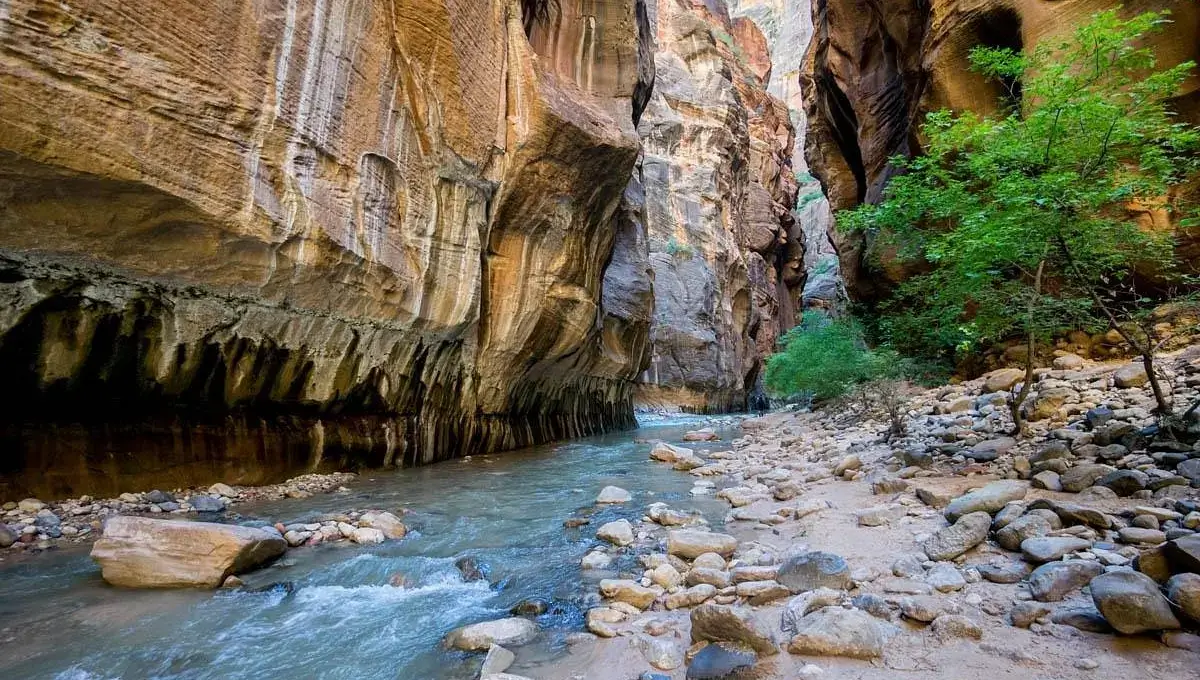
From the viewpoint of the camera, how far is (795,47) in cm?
8075

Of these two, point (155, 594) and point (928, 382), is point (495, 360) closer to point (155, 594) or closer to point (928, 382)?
point (155, 594)

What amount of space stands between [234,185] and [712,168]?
122 ft

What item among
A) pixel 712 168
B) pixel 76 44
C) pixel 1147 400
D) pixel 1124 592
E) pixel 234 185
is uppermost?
pixel 712 168

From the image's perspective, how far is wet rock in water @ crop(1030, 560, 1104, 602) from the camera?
2832 mm

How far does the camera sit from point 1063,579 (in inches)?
113

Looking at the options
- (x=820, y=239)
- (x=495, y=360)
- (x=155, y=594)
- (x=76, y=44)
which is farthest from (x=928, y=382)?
(x=820, y=239)

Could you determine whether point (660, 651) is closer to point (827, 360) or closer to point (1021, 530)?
point (1021, 530)

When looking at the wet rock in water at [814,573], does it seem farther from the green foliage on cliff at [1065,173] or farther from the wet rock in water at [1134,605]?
the green foliage on cliff at [1065,173]

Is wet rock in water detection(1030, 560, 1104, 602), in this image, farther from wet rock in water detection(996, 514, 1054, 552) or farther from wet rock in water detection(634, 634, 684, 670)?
wet rock in water detection(634, 634, 684, 670)

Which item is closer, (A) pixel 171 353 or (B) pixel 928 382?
(A) pixel 171 353

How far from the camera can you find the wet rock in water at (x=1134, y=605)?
233 centimetres

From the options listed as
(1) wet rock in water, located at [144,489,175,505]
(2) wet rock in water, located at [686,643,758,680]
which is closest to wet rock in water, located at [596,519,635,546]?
(2) wet rock in water, located at [686,643,758,680]

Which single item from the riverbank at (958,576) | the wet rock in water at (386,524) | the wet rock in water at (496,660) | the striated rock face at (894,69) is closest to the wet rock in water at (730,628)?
the riverbank at (958,576)

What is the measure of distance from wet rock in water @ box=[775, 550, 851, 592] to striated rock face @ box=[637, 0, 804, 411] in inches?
1174
